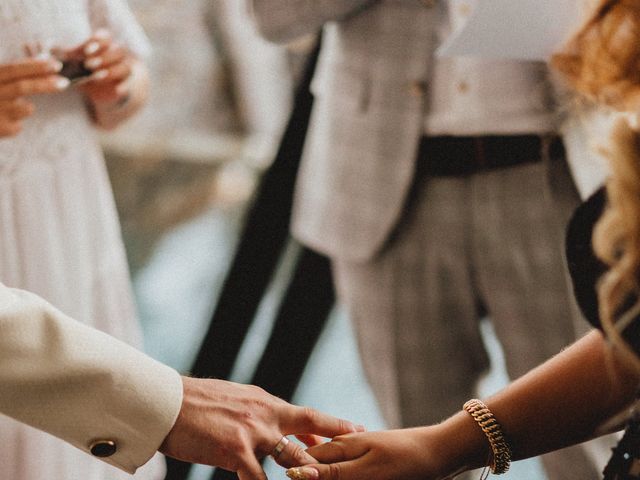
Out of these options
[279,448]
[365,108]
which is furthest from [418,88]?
[279,448]

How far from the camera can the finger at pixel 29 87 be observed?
106 centimetres

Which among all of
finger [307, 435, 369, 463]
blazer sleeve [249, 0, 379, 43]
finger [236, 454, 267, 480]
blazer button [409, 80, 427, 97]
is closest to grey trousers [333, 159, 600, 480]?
blazer button [409, 80, 427, 97]

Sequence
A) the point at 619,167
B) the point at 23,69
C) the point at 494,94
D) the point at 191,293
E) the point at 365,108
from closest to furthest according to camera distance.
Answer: the point at 619,167 < the point at 23,69 < the point at 494,94 < the point at 365,108 < the point at 191,293

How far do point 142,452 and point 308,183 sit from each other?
0.79 metres

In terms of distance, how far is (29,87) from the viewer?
1.07m

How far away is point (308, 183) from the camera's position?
159 cm

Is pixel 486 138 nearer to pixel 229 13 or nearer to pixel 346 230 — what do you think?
pixel 346 230

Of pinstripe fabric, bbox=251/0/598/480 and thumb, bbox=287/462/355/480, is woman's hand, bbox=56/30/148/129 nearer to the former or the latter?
pinstripe fabric, bbox=251/0/598/480

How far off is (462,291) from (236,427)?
0.63 metres

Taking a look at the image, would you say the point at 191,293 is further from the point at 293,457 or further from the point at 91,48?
the point at 293,457

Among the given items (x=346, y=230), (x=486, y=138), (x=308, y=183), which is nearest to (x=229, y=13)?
(x=308, y=183)

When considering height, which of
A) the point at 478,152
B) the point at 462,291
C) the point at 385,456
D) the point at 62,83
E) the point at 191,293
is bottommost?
the point at 191,293

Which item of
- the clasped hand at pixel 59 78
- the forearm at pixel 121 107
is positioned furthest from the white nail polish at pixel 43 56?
the forearm at pixel 121 107

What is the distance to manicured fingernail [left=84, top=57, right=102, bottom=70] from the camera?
1.11 meters
